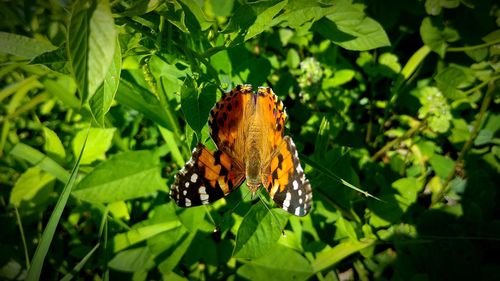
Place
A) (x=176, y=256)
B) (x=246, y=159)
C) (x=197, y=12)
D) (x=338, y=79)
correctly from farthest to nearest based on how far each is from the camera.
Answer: (x=338, y=79) → (x=176, y=256) → (x=246, y=159) → (x=197, y=12)

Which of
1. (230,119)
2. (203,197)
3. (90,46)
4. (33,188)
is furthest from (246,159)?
(33,188)

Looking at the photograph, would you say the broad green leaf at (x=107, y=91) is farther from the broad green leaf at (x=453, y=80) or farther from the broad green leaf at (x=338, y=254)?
the broad green leaf at (x=453, y=80)

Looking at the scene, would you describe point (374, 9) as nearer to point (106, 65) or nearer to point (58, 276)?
point (106, 65)

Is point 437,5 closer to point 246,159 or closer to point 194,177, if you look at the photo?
point 246,159

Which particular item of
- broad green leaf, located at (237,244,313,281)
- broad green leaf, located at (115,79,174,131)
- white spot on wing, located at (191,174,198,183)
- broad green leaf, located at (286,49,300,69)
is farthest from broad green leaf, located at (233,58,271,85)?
broad green leaf, located at (237,244,313,281)

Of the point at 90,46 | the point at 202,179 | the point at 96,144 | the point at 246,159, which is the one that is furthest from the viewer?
the point at 96,144

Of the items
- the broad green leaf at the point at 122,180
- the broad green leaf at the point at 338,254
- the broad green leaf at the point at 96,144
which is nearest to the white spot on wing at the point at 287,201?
the broad green leaf at the point at 338,254

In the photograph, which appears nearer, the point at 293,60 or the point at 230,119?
the point at 230,119
